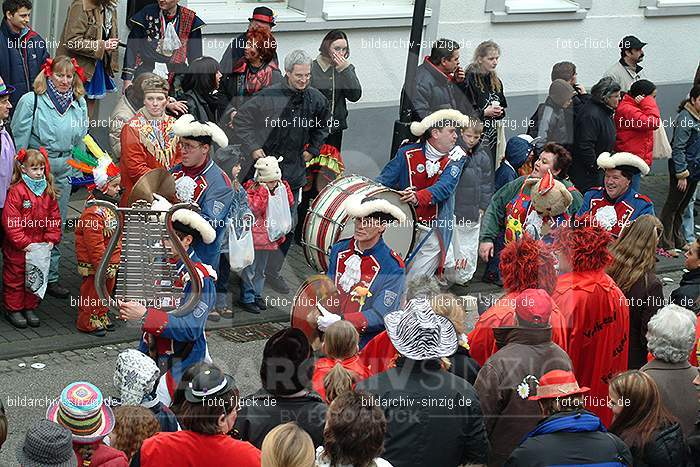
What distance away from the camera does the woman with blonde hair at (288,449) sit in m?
5.48

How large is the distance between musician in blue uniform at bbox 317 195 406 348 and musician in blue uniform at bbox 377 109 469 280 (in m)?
1.95

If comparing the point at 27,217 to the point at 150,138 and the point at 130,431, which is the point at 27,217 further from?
the point at 130,431

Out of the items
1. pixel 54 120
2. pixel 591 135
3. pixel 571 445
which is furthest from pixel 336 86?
pixel 571 445

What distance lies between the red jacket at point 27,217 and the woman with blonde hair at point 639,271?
4.29 meters

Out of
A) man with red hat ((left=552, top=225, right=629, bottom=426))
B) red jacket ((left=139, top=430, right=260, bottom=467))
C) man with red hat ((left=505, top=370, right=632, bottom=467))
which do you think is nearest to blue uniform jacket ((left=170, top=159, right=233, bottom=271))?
man with red hat ((left=552, top=225, right=629, bottom=426))

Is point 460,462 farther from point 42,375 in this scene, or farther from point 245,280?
point 245,280

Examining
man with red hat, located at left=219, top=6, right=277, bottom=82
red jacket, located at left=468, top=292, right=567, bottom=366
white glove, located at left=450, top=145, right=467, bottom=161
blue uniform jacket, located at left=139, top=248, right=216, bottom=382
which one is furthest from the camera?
man with red hat, located at left=219, top=6, right=277, bottom=82

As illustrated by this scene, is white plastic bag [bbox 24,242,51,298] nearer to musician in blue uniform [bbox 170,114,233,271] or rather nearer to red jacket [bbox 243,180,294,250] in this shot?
musician in blue uniform [bbox 170,114,233,271]

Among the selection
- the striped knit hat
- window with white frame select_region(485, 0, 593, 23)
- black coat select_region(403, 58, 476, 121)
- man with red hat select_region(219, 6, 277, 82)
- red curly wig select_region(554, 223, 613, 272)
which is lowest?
the striped knit hat

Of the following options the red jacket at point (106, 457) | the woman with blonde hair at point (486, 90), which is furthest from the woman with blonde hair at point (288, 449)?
the woman with blonde hair at point (486, 90)

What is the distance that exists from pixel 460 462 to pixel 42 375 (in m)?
4.17

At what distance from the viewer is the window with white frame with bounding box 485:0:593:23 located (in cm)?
1577

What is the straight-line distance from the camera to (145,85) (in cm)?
1100

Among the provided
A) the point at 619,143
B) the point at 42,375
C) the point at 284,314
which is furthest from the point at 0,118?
the point at 619,143
